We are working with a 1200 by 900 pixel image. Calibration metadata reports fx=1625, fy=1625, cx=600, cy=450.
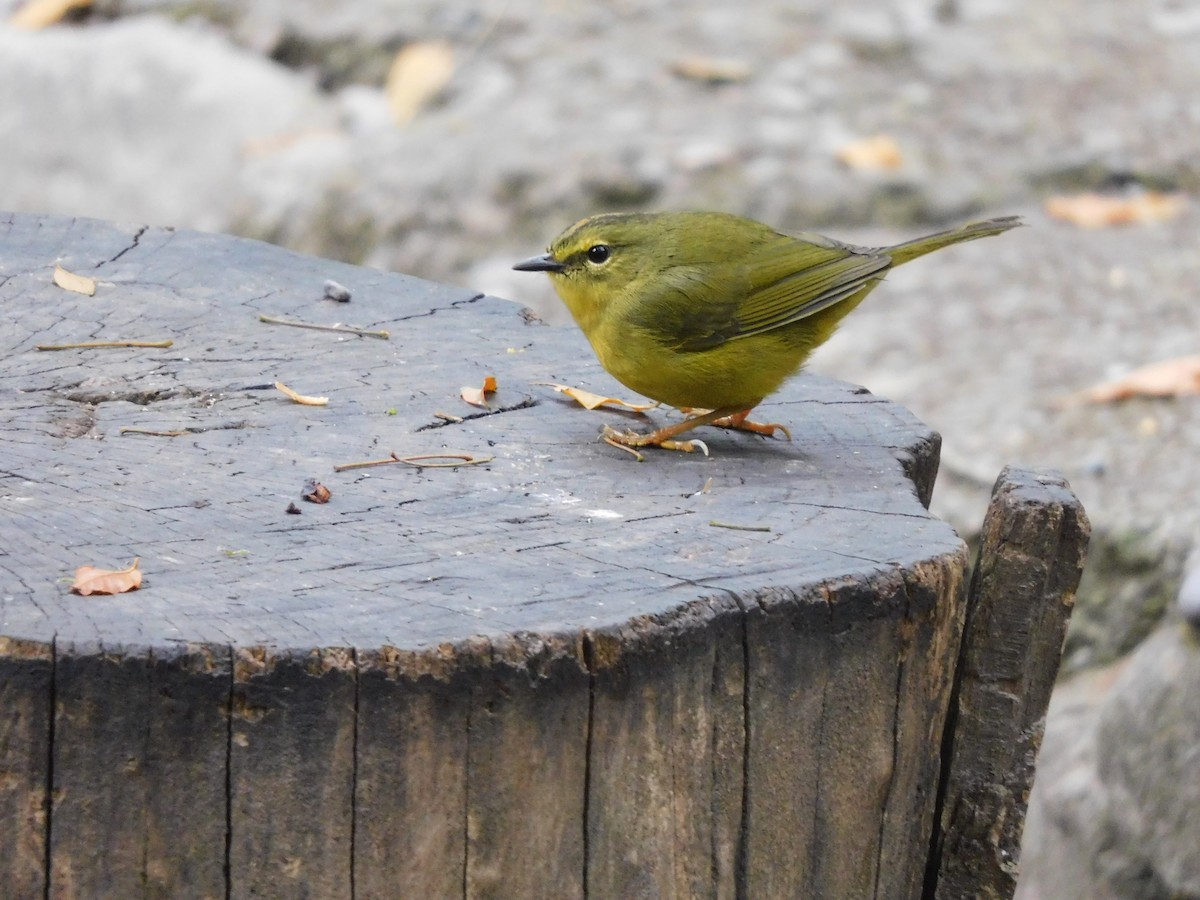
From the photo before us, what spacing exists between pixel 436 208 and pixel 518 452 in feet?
16.7

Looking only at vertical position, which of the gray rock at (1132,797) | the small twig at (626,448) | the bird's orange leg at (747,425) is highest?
the small twig at (626,448)

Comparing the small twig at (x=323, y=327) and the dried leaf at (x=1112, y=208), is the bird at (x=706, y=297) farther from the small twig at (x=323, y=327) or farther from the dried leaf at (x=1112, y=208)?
the dried leaf at (x=1112, y=208)

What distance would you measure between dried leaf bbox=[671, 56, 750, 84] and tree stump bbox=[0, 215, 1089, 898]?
575cm

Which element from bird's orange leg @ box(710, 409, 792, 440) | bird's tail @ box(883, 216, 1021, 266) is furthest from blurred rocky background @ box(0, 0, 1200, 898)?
bird's orange leg @ box(710, 409, 792, 440)

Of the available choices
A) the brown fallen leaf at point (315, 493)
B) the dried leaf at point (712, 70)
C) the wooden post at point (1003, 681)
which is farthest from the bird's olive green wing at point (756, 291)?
the dried leaf at point (712, 70)

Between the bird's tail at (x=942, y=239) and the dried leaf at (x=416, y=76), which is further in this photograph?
the dried leaf at (x=416, y=76)

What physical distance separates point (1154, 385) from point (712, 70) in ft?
11.4

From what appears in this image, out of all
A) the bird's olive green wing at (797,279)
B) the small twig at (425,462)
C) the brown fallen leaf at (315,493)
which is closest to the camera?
the brown fallen leaf at (315,493)

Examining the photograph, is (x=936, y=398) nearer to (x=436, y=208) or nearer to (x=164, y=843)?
(x=436, y=208)

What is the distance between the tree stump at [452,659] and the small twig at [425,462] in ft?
0.10

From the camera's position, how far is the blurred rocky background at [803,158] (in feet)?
22.0

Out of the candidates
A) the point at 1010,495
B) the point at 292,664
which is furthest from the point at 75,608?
the point at 1010,495

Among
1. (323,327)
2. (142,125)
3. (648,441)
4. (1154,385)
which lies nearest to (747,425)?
(648,441)

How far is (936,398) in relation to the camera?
7.01m
